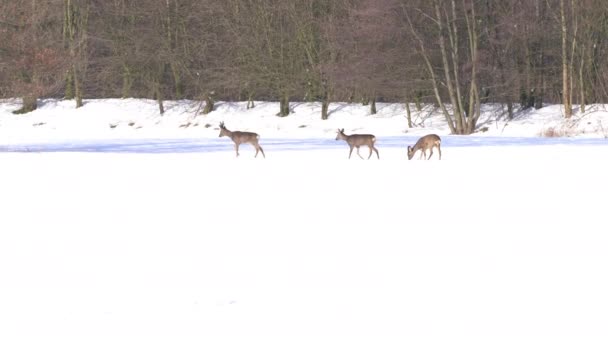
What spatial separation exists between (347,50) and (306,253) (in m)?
36.5

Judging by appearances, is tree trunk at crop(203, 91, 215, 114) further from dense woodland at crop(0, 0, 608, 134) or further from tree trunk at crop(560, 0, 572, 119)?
tree trunk at crop(560, 0, 572, 119)

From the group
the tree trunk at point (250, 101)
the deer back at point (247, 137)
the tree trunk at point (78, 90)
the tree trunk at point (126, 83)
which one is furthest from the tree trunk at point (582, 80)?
the tree trunk at point (78, 90)

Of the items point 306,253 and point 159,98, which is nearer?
point 306,253

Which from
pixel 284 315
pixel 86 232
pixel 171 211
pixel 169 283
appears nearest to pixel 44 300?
pixel 169 283

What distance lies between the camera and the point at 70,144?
3812cm

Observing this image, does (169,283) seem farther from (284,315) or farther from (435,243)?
(435,243)

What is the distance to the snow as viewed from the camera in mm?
7008

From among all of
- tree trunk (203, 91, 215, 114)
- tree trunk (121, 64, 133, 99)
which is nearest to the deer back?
tree trunk (203, 91, 215, 114)

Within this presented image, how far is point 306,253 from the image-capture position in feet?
32.4

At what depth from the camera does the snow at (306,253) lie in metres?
7.01

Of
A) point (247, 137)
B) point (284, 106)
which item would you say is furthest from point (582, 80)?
point (247, 137)

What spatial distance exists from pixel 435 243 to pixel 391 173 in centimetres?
1135

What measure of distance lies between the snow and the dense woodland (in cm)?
2068

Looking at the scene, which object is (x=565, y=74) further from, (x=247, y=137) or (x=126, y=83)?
(x=126, y=83)
